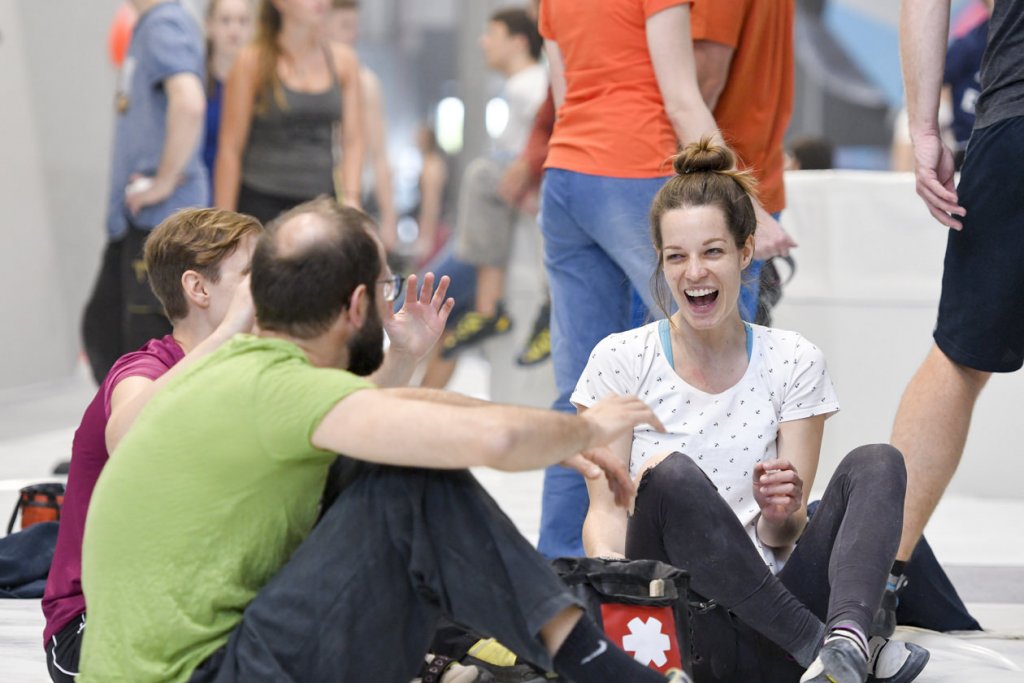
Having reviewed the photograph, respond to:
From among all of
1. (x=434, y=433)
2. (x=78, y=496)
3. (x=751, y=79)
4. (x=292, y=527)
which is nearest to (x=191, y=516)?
(x=292, y=527)

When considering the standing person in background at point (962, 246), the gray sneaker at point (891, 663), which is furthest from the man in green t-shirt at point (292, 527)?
the standing person in background at point (962, 246)

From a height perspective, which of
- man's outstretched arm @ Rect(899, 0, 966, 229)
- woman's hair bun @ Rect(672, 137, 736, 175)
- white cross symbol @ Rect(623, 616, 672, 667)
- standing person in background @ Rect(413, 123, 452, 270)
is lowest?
standing person in background @ Rect(413, 123, 452, 270)

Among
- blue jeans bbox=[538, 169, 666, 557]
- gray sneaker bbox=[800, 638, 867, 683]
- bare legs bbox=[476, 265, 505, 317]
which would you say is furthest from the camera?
bare legs bbox=[476, 265, 505, 317]

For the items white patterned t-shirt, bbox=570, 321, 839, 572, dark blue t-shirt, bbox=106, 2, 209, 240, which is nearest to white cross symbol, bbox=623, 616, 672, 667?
white patterned t-shirt, bbox=570, 321, 839, 572

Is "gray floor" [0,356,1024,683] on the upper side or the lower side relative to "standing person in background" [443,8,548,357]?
lower

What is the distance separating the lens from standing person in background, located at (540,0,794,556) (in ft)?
10.1

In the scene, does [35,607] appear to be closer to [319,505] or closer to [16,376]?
[319,505]

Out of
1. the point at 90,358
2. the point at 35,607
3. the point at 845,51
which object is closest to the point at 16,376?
the point at 90,358

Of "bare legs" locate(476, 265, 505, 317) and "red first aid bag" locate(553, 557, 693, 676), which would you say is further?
"bare legs" locate(476, 265, 505, 317)

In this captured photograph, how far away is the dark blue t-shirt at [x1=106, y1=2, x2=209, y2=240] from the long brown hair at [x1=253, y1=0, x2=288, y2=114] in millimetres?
208

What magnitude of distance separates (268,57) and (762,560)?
331 centimetres

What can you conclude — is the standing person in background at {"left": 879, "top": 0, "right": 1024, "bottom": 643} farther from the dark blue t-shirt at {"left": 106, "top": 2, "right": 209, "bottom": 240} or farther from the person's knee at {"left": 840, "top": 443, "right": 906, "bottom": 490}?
the dark blue t-shirt at {"left": 106, "top": 2, "right": 209, "bottom": 240}

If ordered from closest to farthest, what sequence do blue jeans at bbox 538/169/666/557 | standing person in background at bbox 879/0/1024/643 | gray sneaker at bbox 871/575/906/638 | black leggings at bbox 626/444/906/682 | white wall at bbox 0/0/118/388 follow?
black leggings at bbox 626/444/906/682, gray sneaker at bbox 871/575/906/638, standing person in background at bbox 879/0/1024/643, blue jeans at bbox 538/169/666/557, white wall at bbox 0/0/118/388

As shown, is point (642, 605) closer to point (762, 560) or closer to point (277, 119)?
point (762, 560)
